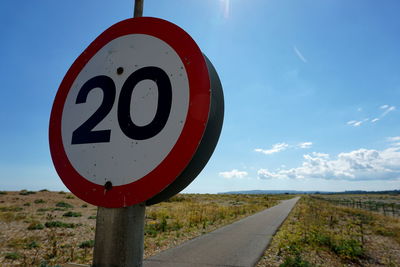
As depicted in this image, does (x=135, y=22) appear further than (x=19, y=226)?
No

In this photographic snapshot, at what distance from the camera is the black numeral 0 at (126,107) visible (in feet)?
3.39

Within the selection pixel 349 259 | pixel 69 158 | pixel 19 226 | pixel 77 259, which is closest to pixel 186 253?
pixel 77 259

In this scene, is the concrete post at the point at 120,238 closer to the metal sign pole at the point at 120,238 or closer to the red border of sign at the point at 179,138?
the metal sign pole at the point at 120,238

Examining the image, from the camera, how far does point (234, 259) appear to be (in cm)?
568

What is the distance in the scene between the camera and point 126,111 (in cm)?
110

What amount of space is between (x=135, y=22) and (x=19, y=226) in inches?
453

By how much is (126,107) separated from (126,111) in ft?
0.07

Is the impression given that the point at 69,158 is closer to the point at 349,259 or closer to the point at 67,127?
the point at 67,127

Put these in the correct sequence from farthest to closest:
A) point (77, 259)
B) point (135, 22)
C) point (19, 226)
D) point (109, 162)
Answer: point (19, 226) < point (77, 259) < point (135, 22) < point (109, 162)

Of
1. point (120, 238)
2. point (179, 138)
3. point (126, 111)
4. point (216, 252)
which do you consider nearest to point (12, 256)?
point (216, 252)

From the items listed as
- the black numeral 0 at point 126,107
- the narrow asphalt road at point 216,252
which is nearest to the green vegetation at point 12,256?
the narrow asphalt road at point 216,252

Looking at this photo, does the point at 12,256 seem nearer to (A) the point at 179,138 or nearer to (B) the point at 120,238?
(B) the point at 120,238

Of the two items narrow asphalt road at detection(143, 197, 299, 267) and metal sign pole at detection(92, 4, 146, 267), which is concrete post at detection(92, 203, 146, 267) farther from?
narrow asphalt road at detection(143, 197, 299, 267)

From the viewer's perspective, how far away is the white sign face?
1012mm
